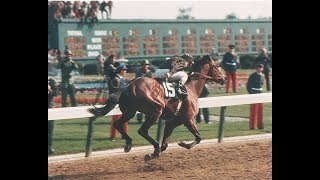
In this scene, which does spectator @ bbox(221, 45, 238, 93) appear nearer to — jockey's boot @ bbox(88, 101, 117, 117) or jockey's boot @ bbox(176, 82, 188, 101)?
jockey's boot @ bbox(176, 82, 188, 101)

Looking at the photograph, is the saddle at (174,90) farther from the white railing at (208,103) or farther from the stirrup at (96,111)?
the stirrup at (96,111)

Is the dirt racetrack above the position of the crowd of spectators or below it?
below

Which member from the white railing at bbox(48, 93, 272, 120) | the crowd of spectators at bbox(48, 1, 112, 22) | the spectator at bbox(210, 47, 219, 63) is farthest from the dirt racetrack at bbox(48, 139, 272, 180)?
the crowd of spectators at bbox(48, 1, 112, 22)

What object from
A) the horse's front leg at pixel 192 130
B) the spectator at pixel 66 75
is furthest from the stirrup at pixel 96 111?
the horse's front leg at pixel 192 130

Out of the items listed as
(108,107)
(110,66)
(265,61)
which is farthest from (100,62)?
(265,61)
